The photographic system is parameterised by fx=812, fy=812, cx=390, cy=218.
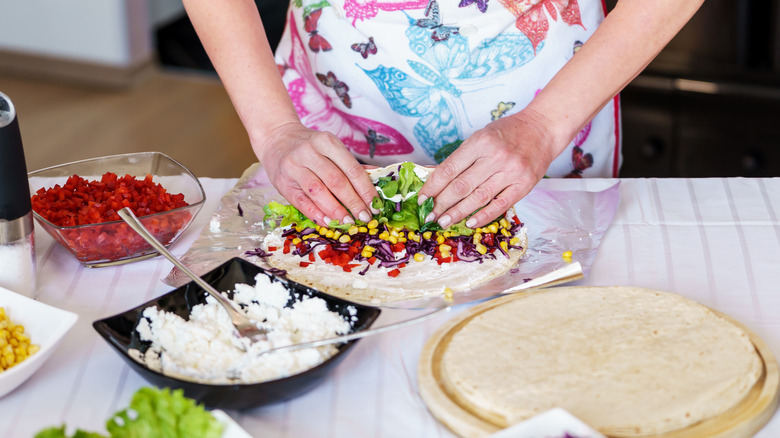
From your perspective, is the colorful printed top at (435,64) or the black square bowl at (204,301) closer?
the black square bowl at (204,301)

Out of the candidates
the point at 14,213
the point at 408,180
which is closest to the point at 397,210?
the point at 408,180

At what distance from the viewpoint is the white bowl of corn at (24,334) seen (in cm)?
103

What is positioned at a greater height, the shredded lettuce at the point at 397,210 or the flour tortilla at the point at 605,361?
the flour tortilla at the point at 605,361

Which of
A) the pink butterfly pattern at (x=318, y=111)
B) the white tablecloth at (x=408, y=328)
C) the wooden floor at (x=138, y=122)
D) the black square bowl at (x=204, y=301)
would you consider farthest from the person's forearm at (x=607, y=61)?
the wooden floor at (x=138, y=122)

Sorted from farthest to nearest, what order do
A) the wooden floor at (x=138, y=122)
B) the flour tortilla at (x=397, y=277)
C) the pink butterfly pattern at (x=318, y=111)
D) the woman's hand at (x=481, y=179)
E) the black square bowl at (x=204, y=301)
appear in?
the wooden floor at (x=138, y=122), the pink butterfly pattern at (x=318, y=111), the woman's hand at (x=481, y=179), the flour tortilla at (x=397, y=277), the black square bowl at (x=204, y=301)

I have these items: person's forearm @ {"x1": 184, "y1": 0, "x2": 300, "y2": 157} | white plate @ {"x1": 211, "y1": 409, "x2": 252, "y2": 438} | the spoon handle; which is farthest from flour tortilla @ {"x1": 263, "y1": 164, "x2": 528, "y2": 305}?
white plate @ {"x1": 211, "y1": 409, "x2": 252, "y2": 438}

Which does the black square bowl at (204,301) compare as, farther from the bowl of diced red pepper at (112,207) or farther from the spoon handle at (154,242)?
the bowl of diced red pepper at (112,207)

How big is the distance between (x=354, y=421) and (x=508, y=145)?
0.62 metres

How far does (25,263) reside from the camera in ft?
4.10

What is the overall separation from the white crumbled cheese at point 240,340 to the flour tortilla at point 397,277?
5.8 inches

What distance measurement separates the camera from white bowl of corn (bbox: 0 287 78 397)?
103 cm

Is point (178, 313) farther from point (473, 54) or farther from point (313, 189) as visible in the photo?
A: point (473, 54)

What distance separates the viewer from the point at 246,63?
1.61 metres

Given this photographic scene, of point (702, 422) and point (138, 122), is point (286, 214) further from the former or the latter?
point (138, 122)
